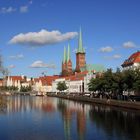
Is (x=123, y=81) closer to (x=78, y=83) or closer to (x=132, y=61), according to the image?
(x=132, y=61)

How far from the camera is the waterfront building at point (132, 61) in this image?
106 m

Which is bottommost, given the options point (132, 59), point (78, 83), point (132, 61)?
point (78, 83)

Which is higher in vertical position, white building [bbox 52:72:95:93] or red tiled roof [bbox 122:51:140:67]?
red tiled roof [bbox 122:51:140:67]

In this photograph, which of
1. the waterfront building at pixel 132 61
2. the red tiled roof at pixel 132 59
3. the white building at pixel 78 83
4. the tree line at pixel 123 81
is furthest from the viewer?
the white building at pixel 78 83

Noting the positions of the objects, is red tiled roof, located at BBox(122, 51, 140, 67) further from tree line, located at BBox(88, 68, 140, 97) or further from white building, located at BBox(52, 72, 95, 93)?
white building, located at BBox(52, 72, 95, 93)

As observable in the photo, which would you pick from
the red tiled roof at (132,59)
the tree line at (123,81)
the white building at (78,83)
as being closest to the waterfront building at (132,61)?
the red tiled roof at (132,59)

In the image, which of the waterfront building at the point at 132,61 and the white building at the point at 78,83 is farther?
the white building at the point at 78,83

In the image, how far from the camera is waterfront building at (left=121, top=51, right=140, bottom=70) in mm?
105875

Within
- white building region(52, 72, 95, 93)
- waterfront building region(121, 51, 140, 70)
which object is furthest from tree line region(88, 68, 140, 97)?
white building region(52, 72, 95, 93)

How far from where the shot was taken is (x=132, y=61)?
4259 inches

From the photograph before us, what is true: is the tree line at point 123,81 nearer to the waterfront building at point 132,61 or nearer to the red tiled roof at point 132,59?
the waterfront building at point 132,61

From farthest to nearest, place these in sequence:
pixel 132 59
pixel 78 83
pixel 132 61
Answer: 1. pixel 78 83
2. pixel 132 59
3. pixel 132 61

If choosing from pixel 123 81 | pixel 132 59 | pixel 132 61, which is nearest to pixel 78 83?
Answer: pixel 132 59

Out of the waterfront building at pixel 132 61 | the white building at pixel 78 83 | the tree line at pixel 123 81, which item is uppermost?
the waterfront building at pixel 132 61
